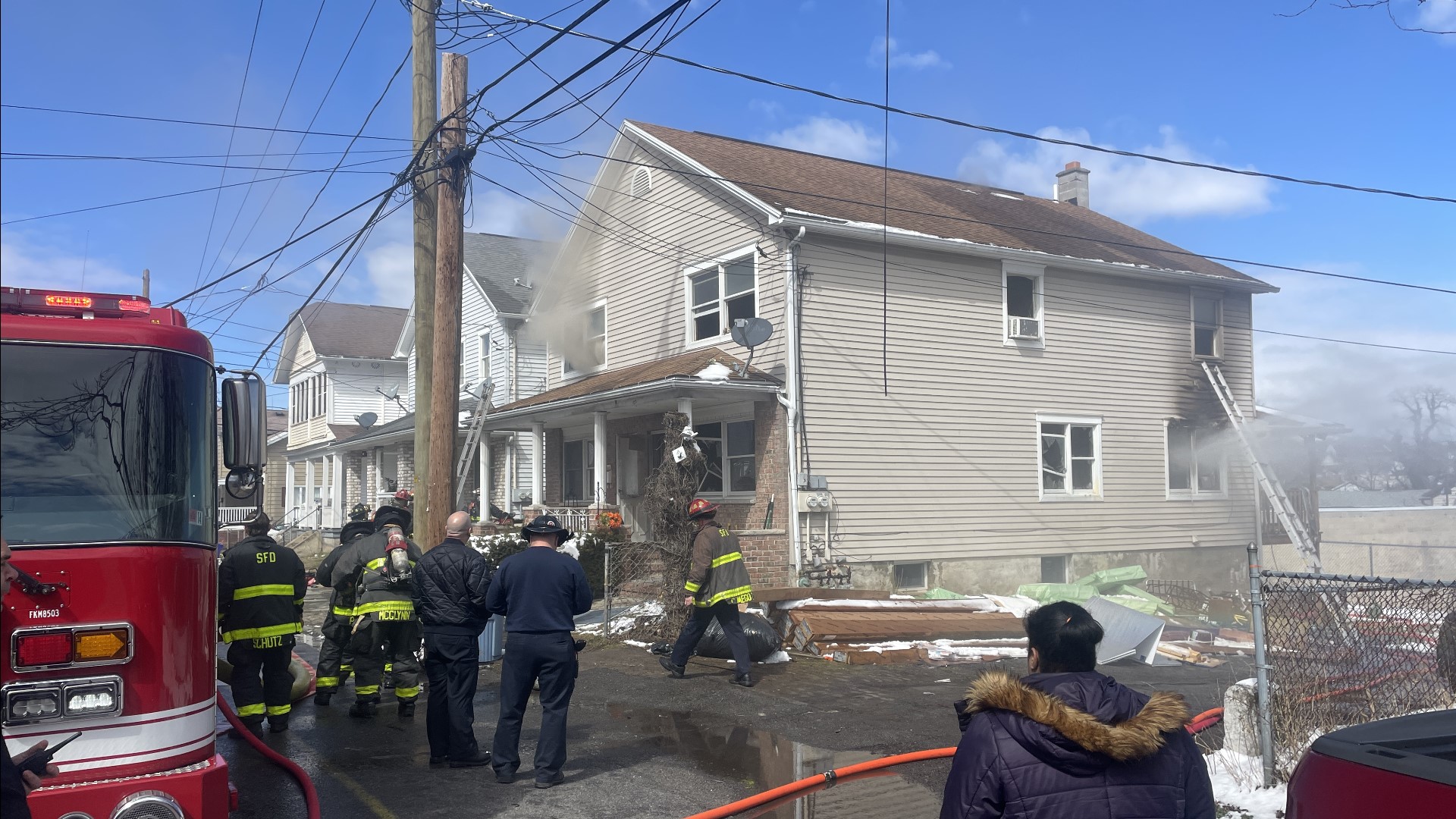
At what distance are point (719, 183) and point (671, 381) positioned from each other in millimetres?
3806

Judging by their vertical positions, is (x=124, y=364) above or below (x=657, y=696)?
above

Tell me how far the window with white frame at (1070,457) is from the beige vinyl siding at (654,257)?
5660 millimetres

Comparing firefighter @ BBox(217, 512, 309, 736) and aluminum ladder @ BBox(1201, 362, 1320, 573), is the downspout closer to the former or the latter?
aluminum ladder @ BBox(1201, 362, 1320, 573)

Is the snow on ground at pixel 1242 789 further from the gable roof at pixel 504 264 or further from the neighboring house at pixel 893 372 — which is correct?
the gable roof at pixel 504 264

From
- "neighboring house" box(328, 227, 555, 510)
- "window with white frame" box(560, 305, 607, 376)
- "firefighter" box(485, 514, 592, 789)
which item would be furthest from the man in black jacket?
"neighboring house" box(328, 227, 555, 510)

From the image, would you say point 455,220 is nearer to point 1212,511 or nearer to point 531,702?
point 531,702

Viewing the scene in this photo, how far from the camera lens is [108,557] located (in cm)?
409

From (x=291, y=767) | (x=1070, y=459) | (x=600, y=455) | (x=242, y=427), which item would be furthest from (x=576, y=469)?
(x=242, y=427)

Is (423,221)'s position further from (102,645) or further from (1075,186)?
(1075,186)

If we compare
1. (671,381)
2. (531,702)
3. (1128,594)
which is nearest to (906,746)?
(531,702)

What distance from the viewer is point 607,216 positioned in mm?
20641

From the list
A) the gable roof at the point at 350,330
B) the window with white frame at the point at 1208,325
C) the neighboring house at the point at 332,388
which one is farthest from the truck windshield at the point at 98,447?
the gable roof at the point at 350,330

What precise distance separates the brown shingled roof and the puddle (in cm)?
776

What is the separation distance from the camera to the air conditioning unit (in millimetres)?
18344
